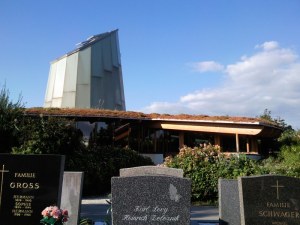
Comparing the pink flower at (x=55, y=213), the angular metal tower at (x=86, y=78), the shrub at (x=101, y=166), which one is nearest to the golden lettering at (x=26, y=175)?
the pink flower at (x=55, y=213)

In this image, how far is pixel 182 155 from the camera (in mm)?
15039

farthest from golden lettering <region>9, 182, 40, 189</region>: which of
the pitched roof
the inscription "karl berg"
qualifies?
the pitched roof

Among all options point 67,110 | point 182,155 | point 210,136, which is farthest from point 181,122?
point 182,155

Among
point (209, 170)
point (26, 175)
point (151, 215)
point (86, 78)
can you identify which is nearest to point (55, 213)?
point (26, 175)

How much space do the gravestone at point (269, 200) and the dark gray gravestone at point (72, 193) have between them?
3612 mm

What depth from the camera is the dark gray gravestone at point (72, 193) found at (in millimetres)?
8516

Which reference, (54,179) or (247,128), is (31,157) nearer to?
(54,179)

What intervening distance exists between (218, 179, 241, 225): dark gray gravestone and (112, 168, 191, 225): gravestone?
5.83 ft

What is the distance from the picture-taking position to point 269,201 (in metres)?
6.71

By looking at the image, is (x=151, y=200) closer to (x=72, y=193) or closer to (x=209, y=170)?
(x=72, y=193)

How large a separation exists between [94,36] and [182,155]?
31.1 m

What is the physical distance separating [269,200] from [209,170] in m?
7.52

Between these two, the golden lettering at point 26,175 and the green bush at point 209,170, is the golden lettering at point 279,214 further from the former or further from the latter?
the green bush at point 209,170

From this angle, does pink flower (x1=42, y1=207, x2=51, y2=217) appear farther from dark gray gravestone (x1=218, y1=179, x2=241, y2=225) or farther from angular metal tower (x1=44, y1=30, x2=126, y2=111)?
angular metal tower (x1=44, y1=30, x2=126, y2=111)
